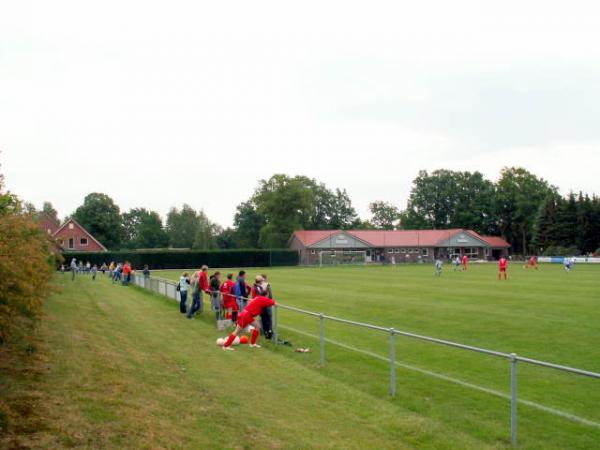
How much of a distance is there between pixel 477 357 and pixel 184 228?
132173 mm

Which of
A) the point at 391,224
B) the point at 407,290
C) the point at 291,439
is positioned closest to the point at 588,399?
the point at 291,439

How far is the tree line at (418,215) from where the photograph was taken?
9531 cm

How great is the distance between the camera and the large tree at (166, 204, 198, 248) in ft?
464

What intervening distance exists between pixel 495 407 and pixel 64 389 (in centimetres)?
620

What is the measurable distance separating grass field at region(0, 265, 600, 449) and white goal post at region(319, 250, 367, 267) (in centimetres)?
7543

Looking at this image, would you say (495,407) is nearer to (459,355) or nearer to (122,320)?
(459,355)

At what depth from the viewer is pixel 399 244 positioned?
10394cm

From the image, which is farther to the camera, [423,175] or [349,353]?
[423,175]

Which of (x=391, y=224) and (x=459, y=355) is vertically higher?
(x=391, y=224)

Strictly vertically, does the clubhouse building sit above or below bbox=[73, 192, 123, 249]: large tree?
below

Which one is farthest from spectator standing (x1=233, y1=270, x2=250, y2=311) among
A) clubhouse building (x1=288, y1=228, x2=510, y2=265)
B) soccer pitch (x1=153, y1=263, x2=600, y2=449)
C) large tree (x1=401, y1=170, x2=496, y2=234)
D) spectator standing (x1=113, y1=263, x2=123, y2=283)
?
large tree (x1=401, y1=170, x2=496, y2=234)

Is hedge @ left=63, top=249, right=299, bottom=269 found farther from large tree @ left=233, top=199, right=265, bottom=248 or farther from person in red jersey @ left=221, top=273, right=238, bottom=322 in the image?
person in red jersey @ left=221, top=273, right=238, bottom=322

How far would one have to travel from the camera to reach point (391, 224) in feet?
481

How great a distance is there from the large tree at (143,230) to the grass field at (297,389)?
12603 centimetres
